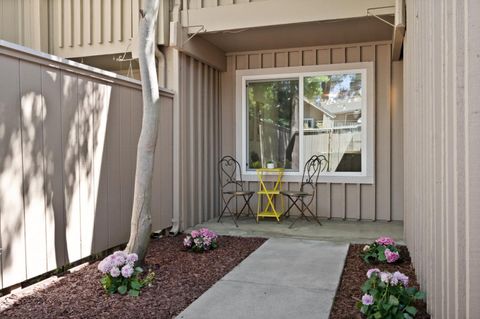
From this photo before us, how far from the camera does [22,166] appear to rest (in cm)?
288

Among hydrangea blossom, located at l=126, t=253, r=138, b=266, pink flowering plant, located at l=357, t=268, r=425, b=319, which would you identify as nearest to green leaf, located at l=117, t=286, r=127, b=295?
hydrangea blossom, located at l=126, t=253, r=138, b=266

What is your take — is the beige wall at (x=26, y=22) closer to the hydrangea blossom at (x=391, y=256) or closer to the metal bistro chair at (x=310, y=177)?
the metal bistro chair at (x=310, y=177)

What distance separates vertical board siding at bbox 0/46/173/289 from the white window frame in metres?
1.97

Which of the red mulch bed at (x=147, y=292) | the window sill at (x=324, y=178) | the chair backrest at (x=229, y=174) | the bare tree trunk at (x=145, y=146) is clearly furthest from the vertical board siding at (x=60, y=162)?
the window sill at (x=324, y=178)

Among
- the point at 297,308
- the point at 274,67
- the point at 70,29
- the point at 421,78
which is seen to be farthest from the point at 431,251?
the point at 70,29

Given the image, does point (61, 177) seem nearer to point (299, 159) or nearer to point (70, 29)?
point (70, 29)

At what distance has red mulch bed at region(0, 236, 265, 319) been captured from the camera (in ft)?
8.59

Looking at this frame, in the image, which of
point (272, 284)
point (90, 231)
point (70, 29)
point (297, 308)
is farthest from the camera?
point (70, 29)

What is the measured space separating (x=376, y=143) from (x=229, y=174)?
7.00 ft

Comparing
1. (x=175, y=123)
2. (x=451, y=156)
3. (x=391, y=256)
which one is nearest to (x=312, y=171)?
(x=175, y=123)

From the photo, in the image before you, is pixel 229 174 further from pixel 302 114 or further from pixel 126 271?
pixel 126 271

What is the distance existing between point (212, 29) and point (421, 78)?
2.76 m

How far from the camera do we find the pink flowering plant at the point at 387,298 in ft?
7.46

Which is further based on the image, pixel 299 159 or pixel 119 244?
pixel 299 159
